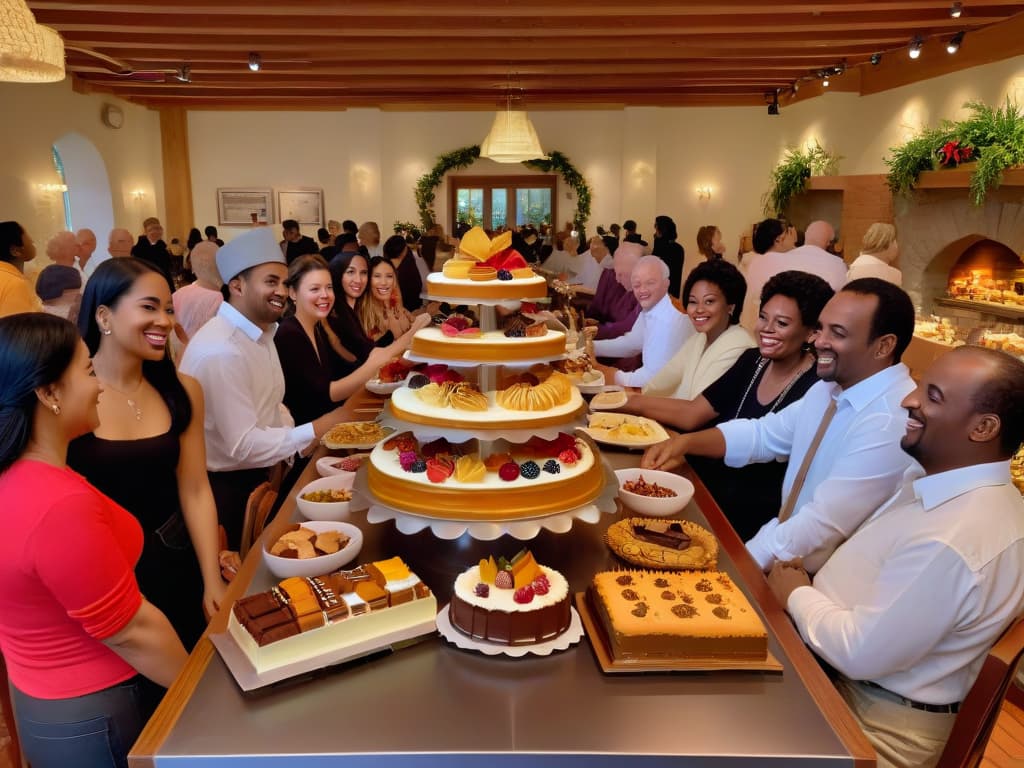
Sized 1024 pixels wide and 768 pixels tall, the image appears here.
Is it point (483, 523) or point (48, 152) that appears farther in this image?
point (48, 152)

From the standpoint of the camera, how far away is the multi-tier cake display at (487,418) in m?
1.73

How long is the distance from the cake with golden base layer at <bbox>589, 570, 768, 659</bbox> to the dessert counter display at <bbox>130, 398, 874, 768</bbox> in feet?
0.15

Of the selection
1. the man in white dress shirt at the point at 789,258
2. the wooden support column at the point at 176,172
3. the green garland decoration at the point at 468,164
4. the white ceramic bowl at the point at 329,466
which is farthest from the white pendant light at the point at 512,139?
the wooden support column at the point at 176,172

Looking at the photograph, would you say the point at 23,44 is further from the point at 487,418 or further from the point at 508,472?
the point at 508,472

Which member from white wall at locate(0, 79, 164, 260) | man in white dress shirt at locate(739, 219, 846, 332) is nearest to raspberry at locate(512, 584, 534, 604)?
man in white dress shirt at locate(739, 219, 846, 332)

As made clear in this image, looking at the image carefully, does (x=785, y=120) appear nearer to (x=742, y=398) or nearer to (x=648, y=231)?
(x=648, y=231)

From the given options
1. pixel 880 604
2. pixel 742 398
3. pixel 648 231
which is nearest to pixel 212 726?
pixel 880 604

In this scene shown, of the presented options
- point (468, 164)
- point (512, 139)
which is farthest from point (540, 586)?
point (468, 164)

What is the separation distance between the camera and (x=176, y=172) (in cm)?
1340

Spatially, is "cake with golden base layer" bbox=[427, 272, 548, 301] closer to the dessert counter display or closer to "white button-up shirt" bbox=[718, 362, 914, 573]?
the dessert counter display

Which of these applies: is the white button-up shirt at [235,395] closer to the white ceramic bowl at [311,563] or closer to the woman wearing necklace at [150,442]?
the woman wearing necklace at [150,442]

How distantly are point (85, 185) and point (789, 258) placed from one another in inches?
394

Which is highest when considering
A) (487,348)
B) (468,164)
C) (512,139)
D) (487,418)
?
(468,164)

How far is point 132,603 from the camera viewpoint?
1.46 m
